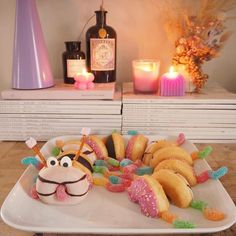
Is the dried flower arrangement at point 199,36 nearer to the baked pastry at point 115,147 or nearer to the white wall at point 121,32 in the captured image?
the white wall at point 121,32

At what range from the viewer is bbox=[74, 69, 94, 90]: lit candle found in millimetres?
755

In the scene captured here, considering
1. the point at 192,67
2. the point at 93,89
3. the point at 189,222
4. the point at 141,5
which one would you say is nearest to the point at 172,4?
the point at 141,5

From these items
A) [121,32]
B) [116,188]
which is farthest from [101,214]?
[121,32]

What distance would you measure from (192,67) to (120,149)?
0.31 m

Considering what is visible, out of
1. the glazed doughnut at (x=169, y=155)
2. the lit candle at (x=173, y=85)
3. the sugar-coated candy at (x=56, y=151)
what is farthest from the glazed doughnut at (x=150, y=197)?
the lit candle at (x=173, y=85)

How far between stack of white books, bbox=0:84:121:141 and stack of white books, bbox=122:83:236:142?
4 cm

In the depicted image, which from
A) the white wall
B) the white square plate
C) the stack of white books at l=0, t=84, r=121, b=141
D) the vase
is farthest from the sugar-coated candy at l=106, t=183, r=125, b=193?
the white wall

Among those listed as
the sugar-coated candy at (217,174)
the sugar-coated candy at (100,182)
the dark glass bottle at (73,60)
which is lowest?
the sugar-coated candy at (100,182)

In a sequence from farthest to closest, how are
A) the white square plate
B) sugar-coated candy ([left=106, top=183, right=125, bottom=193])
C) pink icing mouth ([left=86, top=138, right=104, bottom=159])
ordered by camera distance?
pink icing mouth ([left=86, top=138, right=104, bottom=159]), sugar-coated candy ([left=106, top=183, right=125, bottom=193]), the white square plate

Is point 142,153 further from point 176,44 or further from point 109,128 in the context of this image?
point 176,44

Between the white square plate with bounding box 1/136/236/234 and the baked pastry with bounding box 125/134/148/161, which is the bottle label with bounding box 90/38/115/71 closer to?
the baked pastry with bounding box 125/134/148/161

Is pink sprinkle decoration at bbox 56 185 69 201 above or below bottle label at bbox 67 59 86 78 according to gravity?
below

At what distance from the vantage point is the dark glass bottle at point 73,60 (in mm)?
806

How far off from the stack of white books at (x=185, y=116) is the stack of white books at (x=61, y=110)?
0.04 m
